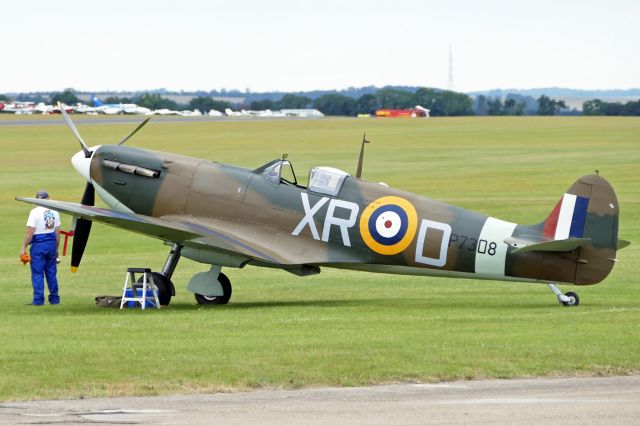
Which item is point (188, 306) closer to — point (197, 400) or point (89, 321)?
point (89, 321)

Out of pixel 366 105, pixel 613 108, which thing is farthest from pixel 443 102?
pixel 613 108

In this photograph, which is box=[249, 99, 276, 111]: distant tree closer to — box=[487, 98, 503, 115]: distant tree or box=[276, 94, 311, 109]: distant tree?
box=[276, 94, 311, 109]: distant tree

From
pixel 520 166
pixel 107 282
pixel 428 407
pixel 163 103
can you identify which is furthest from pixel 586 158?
pixel 163 103

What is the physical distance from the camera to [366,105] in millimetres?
165250

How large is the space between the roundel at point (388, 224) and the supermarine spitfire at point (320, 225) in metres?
0.01

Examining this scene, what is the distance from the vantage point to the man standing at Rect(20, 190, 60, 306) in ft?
60.2

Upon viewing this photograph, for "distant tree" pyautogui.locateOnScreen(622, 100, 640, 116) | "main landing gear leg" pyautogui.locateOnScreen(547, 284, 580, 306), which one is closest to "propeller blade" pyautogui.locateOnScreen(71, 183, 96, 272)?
"main landing gear leg" pyautogui.locateOnScreen(547, 284, 580, 306)

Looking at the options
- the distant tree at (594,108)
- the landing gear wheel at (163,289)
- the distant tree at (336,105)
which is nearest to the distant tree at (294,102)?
the distant tree at (336,105)

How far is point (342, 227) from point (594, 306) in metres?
3.37

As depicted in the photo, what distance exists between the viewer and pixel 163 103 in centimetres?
17150

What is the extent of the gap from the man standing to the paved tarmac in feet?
24.4

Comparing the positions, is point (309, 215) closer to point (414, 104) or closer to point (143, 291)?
point (143, 291)

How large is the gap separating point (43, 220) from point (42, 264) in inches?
24.1

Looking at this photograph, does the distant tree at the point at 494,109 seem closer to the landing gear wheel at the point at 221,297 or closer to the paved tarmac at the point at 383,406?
the landing gear wheel at the point at 221,297
